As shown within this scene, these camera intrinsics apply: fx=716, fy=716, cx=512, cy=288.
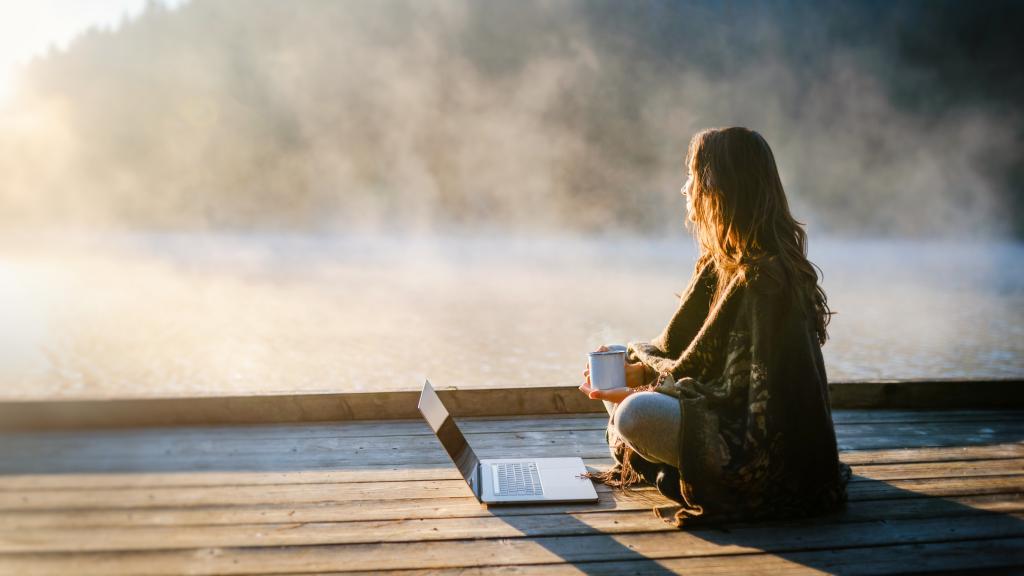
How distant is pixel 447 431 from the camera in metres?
1.65

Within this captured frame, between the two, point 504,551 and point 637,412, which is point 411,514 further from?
point 637,412

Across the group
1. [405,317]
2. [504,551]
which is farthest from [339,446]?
[405,317]

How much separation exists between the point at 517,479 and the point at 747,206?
2.81 feet

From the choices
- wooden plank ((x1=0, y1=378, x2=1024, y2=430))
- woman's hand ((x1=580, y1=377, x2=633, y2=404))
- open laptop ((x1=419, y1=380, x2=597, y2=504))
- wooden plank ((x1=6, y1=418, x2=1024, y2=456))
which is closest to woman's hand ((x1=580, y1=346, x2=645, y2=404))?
woman's hand ((x1=580, y1=377, x2=633, y2=404))

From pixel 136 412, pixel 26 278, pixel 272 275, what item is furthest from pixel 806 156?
pixel 136 412

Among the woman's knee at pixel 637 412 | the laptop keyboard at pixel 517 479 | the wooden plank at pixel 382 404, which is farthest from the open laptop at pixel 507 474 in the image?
the wooden plank at pixel 382 404

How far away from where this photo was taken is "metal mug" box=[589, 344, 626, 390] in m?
1.55

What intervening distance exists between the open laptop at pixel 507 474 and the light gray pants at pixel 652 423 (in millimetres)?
220

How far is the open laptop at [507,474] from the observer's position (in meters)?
1.64

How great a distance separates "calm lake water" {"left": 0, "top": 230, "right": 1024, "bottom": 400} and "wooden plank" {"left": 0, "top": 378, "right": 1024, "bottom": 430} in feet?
0.20

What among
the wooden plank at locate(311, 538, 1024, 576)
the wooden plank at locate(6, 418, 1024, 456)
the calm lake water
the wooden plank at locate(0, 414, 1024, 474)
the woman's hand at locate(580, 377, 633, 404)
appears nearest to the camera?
the wooden plank at locate(311, 538, 1024, 576)

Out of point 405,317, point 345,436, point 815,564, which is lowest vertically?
point 815,564

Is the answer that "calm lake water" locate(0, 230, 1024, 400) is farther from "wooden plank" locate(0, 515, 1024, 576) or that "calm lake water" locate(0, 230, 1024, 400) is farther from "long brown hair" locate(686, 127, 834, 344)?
"wooden plank" locate(0, 515, 1024, 576)

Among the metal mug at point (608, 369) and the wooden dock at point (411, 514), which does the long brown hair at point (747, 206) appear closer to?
the metal mug at point (608, 369)
